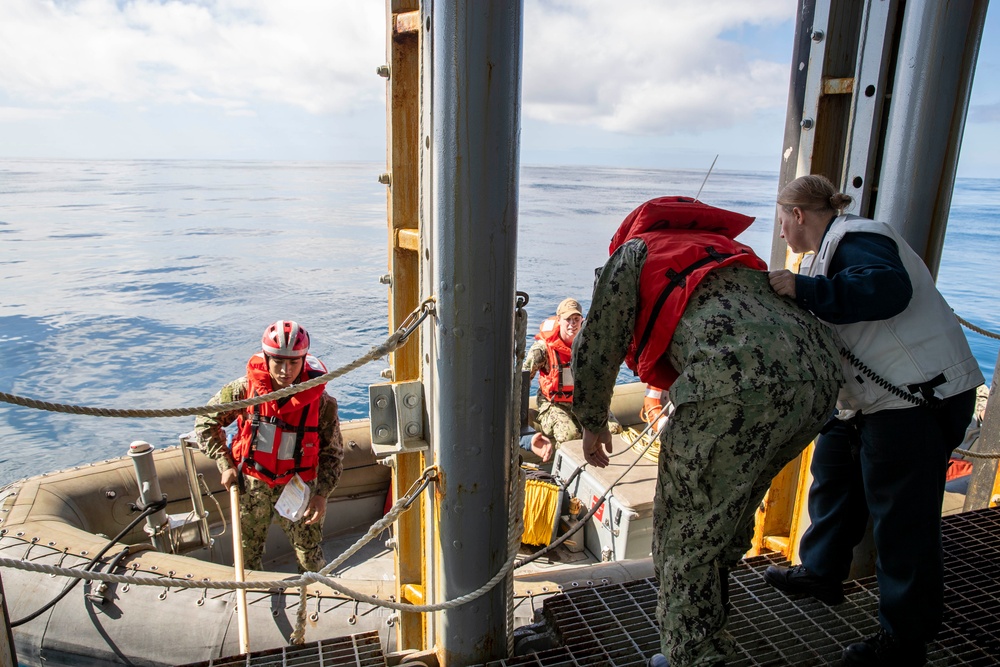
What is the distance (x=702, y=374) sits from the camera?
1775 mm

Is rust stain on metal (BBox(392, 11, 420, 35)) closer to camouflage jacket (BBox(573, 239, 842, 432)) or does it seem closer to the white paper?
camouflage jacket (BBox(573, 239, 842, 432))

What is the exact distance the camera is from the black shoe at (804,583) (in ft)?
8.46

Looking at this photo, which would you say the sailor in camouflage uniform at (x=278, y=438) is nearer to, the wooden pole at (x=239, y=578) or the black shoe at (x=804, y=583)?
the wooden pole at (x=239, y=578)

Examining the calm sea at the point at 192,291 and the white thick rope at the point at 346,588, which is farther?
the calm sea at the point at 192,291

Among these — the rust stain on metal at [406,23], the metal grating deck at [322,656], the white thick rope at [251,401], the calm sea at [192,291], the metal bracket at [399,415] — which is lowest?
the calm sea at [192,291]

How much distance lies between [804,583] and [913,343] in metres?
1.07

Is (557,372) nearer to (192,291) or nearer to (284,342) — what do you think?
(284,342)

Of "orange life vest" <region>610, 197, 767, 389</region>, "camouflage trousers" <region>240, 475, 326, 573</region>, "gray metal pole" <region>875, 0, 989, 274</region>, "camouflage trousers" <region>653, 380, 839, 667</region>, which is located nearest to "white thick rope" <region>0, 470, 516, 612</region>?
"camouflage trousers" <region>653, 380, 839, 667</region>

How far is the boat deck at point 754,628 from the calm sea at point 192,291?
1347 cm

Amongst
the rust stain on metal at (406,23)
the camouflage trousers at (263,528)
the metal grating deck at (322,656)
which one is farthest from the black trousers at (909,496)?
the camouflage trousers at (263,528)

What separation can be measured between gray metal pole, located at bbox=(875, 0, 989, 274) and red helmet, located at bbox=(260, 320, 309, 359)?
10.4 feet

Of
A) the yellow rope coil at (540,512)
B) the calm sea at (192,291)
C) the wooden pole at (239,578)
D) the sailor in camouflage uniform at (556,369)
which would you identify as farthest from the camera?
the calm sea at (192,291)

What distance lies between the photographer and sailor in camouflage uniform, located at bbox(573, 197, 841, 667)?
177 centimetres

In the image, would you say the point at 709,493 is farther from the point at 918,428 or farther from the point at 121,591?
the point at 121,591
